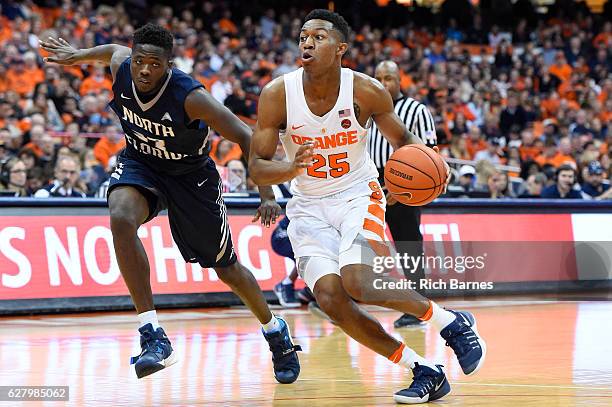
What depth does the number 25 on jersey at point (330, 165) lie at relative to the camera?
580cm

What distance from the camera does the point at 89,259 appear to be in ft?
33.6

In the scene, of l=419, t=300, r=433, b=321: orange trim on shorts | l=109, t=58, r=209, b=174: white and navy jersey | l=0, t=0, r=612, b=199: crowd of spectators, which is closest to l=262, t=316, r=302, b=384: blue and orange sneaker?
l=419, t=300, r=433, b=321: orange trim on shorts

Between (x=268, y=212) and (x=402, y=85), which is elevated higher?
(x=268, y=212)

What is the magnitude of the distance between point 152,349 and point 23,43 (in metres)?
11.1

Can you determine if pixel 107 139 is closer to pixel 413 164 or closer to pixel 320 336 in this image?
pixel 320 336

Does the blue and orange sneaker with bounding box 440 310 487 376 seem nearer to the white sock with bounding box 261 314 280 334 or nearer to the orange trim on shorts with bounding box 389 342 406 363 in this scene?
the orange trim on shorts with bounding box 389 342 406 363

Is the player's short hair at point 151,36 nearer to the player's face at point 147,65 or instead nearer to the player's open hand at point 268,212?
the player's face at point 147,65

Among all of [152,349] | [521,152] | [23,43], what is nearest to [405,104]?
[152,349]

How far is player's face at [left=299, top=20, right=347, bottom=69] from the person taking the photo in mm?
5703

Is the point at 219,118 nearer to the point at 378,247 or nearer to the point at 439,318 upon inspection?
the point at 378,247

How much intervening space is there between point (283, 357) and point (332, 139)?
54.6 inches

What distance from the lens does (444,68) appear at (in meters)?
21.3

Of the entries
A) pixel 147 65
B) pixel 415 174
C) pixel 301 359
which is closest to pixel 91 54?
pixel 147 65

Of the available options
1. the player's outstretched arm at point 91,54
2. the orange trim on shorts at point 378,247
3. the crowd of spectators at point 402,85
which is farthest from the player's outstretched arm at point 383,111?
the crowd of spectators at point 402,85
